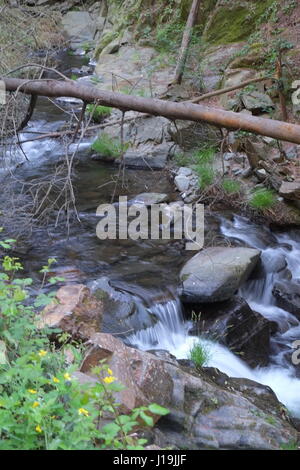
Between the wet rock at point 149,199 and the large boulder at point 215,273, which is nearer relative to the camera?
the large boulder at point 215,273

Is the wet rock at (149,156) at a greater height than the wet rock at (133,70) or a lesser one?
lesser

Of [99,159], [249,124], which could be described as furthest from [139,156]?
[249,124]

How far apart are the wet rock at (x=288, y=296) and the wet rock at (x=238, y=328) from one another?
460 millimetres

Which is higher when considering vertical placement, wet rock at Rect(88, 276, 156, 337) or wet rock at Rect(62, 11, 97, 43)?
wet rock at Rect(62, 11, 97, 43)

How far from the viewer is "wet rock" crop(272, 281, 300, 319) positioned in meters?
6.14

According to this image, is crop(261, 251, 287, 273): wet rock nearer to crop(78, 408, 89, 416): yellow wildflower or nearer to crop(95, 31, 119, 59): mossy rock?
crop(78, 408, 89, 416): yellow wildflower

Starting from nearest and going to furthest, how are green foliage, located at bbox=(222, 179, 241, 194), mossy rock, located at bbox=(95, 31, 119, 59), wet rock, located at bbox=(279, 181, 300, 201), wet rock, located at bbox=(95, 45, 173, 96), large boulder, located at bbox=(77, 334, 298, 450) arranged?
large boulder, located at bbox=(77, 334, 298, 450), wet rock, located at bbox=(279, 181, 300, 201), green foliage, located at bbox=(222, 179, 241, 194), wet rock, located at bbox=(95, 45, 173, 96), mossy rock, located at bbox=(95, 31, 119, 59)

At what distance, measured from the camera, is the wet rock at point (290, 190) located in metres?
7.27

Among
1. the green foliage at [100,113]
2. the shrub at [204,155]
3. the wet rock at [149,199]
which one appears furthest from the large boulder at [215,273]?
the green foliage at [100,113]

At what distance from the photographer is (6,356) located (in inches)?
116

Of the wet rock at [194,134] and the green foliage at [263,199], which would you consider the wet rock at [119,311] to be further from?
the wet rock at [194,134]

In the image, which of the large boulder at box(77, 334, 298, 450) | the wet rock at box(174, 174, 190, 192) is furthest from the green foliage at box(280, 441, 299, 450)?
the wet rock at box(174, 174, 190, 192)

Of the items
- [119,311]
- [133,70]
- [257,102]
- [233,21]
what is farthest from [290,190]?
[133,70]

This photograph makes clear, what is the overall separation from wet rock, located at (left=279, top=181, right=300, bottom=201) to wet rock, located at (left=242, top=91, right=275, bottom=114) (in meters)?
2.24
